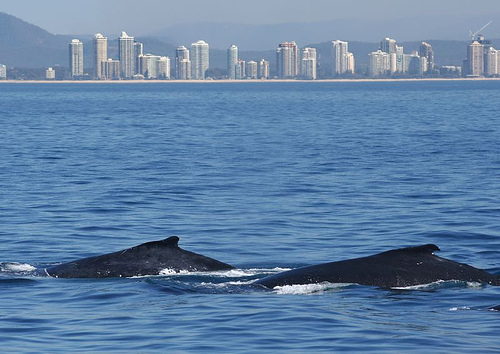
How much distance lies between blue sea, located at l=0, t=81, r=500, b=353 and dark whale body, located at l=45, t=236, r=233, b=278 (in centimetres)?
19

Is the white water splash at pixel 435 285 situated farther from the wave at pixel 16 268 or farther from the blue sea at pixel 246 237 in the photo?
the wave at pixel 16 268

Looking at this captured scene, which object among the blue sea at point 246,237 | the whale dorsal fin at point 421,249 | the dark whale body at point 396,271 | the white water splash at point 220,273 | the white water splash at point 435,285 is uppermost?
the whale dorsal fin at point 421,249

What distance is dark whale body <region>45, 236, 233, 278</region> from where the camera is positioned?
15578mm

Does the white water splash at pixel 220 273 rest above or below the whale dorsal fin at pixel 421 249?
below

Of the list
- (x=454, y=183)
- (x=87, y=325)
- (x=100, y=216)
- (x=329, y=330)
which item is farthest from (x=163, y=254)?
(x=454, y=183)

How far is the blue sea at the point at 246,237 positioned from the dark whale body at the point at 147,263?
0.61ft

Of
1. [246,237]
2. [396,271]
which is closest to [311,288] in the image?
[396,271]

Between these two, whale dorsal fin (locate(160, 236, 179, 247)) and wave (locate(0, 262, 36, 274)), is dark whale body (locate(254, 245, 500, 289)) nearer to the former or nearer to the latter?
whale dorsal fin (locate(160, 236, 179, 247))

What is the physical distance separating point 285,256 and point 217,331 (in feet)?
20.4

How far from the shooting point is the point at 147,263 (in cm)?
1565

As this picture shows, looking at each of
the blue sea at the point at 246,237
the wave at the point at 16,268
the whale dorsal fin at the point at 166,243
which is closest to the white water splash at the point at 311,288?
the blue sea at the point at 246,237

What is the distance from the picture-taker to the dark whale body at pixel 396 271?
45.7 feet

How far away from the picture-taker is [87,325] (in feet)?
42.7

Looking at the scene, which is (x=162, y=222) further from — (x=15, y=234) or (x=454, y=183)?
(x=454, y=183)
